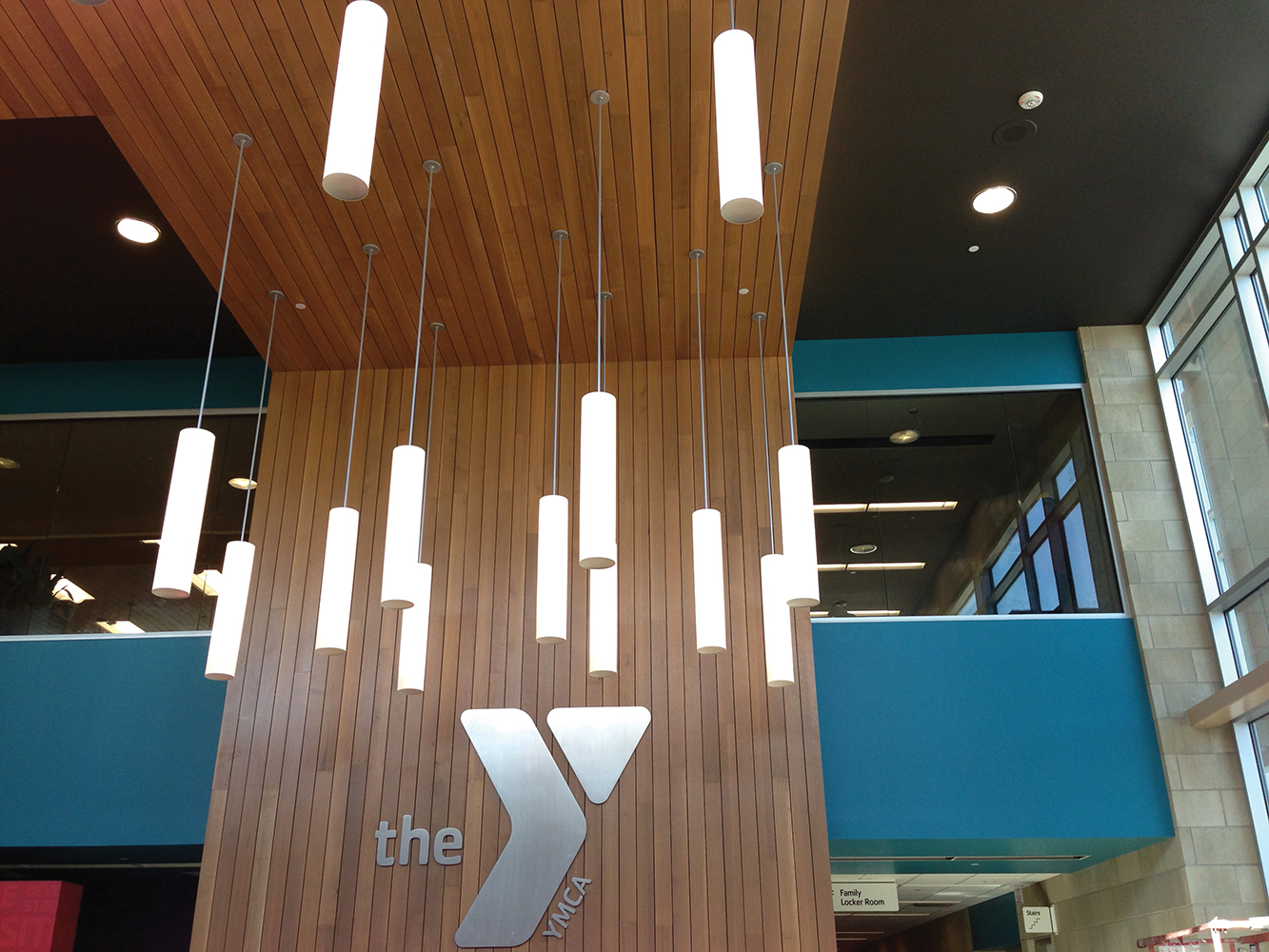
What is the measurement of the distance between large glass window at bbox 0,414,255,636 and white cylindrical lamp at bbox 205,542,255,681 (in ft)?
10.7

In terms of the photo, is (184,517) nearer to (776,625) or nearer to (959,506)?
(776,625)

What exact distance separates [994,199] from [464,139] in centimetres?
368

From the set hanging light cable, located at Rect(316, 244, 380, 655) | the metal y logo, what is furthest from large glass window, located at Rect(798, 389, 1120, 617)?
hanging light cable, located at Rect(316, 244, 380, 655)

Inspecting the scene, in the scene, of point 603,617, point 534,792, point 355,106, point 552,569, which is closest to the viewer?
point 355,106

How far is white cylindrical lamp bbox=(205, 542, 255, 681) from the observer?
4672 millimetres

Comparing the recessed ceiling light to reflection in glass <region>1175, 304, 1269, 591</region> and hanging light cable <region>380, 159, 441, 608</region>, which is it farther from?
reflection in glass <region>1175, 304, 1269, 591</region>

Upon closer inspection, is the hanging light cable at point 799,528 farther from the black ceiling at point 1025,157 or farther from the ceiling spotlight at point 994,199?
the ceiling spotlight at point 994,199

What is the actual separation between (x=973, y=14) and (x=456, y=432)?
4245 mm

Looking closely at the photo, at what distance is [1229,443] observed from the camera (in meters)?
7.25

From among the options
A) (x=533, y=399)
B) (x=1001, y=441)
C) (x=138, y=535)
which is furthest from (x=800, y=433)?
(x=138, y=535)

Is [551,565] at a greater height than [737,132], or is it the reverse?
[737,132]

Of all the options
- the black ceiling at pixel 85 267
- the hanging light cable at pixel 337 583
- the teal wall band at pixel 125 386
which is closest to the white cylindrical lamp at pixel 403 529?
the hanging light cable at pixel 337 583

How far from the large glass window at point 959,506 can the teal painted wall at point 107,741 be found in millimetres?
4657

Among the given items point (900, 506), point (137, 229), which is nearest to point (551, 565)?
point (900, 506)
